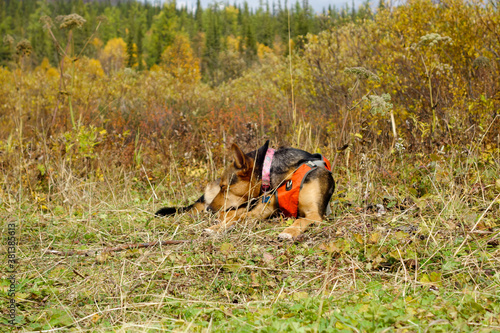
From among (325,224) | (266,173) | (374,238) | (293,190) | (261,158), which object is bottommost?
(325,224)

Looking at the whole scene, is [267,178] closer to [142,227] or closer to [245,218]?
[245,218]

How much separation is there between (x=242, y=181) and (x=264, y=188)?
0.25m

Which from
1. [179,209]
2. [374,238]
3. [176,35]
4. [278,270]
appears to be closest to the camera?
[278,270]

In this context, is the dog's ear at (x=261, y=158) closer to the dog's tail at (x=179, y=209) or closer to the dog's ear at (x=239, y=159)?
the dog's ear at (x=239, y=159)

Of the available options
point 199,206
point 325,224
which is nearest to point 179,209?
point 199,206

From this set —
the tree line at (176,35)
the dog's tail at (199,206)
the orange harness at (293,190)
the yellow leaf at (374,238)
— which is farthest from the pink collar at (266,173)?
the tree line at (176,35)

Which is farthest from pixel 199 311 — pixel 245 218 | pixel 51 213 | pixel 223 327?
pixel 51 213

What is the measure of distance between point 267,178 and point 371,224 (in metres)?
1.16

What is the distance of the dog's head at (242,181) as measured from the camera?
4199mm

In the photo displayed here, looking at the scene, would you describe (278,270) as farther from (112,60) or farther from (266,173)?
(112,60)

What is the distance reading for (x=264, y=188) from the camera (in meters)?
4.22

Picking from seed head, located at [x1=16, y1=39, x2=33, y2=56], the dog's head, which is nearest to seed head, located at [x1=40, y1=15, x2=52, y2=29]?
seed head, located at [x1=16, y1=39, x2=33, y2=56]

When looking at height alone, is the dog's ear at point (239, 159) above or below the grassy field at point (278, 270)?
above

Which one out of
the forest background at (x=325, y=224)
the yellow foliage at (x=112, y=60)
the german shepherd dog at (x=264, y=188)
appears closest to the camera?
the forest background at (x=325, y=224)
